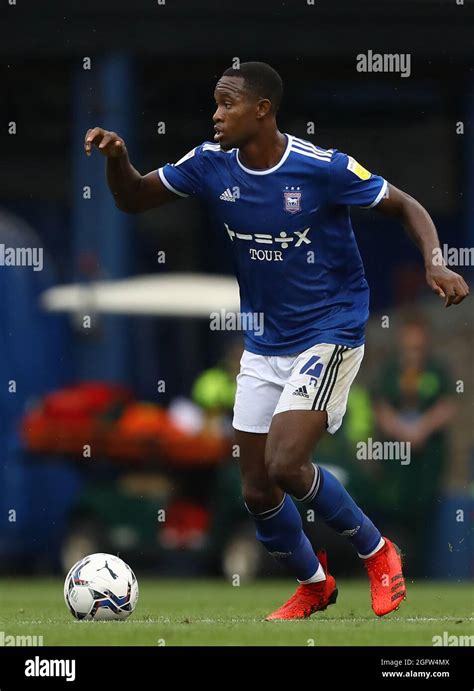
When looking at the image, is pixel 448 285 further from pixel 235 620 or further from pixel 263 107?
pixel 235 620

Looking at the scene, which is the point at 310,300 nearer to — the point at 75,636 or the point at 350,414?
the point at 75,636

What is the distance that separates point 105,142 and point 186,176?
1.99ft

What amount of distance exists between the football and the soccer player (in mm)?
693

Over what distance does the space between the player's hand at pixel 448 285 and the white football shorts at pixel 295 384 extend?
68 cm

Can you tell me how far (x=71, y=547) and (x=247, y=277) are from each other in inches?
231

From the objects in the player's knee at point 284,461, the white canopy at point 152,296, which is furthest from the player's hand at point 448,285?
the white canopy at point 152,296

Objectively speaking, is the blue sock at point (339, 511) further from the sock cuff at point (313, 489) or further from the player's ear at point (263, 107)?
the player's ear at point (263, 107)

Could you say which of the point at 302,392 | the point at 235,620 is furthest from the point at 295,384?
the point at 235,620

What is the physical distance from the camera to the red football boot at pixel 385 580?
7.86 metres

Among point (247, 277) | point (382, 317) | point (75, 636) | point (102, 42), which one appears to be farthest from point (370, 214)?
point (75, 636)

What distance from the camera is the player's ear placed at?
309 inches

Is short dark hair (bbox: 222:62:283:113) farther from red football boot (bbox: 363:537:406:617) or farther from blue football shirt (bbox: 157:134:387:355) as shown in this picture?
red football boot (bbox: 363:537:406:617)

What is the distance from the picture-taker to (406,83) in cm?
1509

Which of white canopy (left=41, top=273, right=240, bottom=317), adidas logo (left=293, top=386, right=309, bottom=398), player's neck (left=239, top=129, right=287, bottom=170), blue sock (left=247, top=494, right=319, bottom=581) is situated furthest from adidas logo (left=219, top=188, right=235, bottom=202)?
white canopy (left=41, top=273, right=240, bottom=317)
